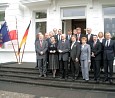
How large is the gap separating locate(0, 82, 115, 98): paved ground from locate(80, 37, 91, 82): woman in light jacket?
78cm

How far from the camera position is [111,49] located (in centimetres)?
840

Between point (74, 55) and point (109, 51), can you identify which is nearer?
point (109, 51)

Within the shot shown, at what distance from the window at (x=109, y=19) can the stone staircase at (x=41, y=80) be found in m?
3.42

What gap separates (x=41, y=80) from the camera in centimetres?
951

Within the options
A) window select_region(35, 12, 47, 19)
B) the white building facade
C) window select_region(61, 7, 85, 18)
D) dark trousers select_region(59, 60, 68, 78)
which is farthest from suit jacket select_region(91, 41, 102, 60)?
window select_region(35, 12, 47, 19)

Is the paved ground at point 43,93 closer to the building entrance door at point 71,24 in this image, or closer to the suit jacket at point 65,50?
the suit jacket at point 65,50

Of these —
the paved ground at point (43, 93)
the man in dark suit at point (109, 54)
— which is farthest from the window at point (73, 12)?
the paved ground at point (43, 93)

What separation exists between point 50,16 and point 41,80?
4464 millimetres

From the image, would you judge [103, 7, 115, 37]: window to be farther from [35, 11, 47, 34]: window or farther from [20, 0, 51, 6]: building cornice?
[35, 11, 47, 34]: window

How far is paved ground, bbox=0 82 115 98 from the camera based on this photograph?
7586 mm

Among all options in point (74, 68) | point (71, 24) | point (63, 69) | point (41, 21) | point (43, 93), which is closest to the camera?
point (43, 93)

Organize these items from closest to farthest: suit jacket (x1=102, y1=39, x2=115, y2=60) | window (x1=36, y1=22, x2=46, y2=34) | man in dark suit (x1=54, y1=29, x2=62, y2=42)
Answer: suit jacket (x1=102, y1=39, x2=115, y2=60), man in dark suit (x1=54, y1=29, x2=62, y2=42), window (x1=36, y1=22, x2=46, y2=34)

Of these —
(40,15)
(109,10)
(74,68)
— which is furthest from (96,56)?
(40,15)

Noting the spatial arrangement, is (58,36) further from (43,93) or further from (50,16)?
(50,16)
